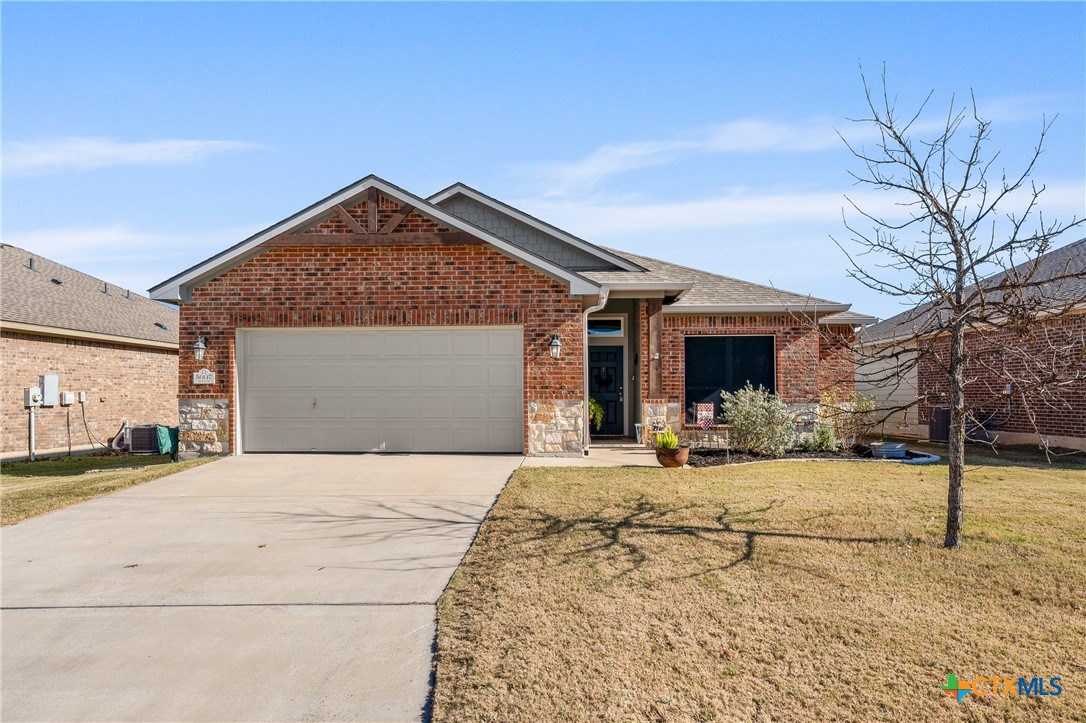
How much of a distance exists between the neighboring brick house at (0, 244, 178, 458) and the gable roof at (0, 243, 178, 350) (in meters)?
0.03

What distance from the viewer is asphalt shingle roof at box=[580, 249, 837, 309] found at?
46.5 ft

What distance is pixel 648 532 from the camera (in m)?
6.85

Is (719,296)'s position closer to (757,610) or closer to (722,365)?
(722,365)

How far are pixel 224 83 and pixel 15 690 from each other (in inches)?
360

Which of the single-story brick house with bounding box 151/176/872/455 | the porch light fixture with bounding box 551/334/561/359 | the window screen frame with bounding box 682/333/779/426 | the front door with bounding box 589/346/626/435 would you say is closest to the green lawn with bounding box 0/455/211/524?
the single-story brick house with bounding box 151/176/872/455

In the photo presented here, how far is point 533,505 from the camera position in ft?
26.2

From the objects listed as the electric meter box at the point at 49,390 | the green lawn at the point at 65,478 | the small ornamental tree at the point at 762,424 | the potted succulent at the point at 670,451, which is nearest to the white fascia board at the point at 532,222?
the small ornamental tree at the point at 762,424

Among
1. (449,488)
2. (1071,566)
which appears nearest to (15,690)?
(449,488)

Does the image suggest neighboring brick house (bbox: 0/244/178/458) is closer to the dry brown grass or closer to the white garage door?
the white garage door

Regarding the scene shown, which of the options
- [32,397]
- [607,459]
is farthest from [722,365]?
[32,397]

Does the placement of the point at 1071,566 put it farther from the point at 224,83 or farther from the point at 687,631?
the point at 224,83

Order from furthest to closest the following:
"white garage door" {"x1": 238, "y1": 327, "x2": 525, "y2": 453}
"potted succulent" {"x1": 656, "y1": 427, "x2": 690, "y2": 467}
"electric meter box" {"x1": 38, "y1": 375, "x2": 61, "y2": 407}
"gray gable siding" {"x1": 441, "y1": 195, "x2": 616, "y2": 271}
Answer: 1. "electric meter box" {"x1": 38, "y1": 375, "x2": 61, "y2": 407}
2. "gray gable siding" {"x1": 441, "y1": 195, "x2": 616, "y2": 271}
3. "white garage door" {"x1": 238, "y1": 327, "x2": 525, "y2": 453}
4. "potted succulent" {"x1": 656, "y1": 427, "x2": 690, "y2": 467}

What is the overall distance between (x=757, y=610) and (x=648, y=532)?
2093 mm

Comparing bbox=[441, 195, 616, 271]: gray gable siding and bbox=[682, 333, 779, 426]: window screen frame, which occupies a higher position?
bbox=[441, 195, 616, 271]: gray gable siding
